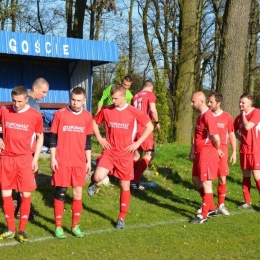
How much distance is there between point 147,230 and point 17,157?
2122 mm

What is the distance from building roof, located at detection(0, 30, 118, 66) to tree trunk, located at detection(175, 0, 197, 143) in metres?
3.84

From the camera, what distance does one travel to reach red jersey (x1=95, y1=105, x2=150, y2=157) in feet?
24.6

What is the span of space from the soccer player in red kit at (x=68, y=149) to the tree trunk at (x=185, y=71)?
11.5 meters

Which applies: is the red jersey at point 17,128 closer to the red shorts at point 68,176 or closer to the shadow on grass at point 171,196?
the red shorts at point 68,176

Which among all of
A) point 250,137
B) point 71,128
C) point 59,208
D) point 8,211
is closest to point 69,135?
point 71,128

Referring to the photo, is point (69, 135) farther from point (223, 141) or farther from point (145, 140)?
point (145, 140)

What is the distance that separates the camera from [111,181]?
10273 mm

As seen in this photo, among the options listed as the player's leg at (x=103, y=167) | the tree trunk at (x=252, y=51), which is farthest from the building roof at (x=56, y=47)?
the tree trunk at (x=252, y=51)

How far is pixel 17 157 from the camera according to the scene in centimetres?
670

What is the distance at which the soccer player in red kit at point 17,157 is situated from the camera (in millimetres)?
6660

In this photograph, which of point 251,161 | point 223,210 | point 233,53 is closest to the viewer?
point 223,210

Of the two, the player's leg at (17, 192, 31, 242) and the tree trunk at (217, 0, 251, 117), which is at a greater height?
the tree trunk at (217, 0, 251, 117)

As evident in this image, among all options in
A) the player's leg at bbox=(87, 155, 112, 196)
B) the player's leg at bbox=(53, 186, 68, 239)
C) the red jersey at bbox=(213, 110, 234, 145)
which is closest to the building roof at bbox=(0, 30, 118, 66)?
the red jersey at bbox=(213, 110, 234, 145)

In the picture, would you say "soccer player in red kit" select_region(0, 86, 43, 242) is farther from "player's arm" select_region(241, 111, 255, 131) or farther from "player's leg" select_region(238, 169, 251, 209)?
"player's leg" select_region(238, 169, 251, 209)
